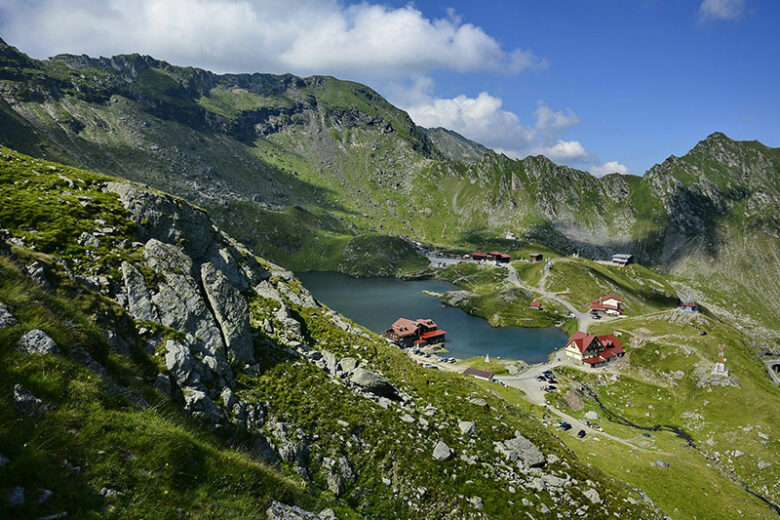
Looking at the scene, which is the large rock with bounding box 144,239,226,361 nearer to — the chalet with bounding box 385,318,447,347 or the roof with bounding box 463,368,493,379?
the roof with bounding box 463,368,493,379

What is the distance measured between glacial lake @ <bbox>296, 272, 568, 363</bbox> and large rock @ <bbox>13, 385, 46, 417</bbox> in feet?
372

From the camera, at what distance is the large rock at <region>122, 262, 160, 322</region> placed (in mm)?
23906

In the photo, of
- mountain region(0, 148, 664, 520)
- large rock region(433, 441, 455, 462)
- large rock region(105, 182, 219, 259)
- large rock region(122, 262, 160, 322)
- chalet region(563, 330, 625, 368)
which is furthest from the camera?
chalet region(563, 330, 625, 368)

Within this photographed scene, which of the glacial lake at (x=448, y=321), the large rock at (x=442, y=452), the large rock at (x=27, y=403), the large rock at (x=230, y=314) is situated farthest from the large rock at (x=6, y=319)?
the glacial lake at (x=448, y=321)

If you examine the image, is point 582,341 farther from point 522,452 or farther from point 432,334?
point 522,452

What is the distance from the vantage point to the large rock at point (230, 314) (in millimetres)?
28328

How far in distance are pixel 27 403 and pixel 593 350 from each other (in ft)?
371

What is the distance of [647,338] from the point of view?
100m

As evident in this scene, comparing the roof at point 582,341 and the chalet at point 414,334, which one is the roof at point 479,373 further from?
the chalet at point 414,334

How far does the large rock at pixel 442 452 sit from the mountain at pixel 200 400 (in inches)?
5.9

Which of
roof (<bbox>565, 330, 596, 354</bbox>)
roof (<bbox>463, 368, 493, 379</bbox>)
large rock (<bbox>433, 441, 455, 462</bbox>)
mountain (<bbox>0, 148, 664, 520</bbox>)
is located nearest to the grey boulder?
mountain (<bbox>0, 148, 664, 520</bbox>)

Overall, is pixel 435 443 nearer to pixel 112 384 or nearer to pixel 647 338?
pixel 112 384

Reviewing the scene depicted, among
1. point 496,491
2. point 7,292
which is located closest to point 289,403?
point 496,491

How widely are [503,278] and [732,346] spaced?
108516mm
